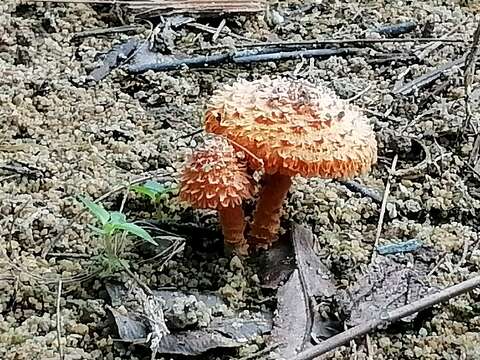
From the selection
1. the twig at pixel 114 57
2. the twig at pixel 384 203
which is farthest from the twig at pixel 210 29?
the twig at pixel 384 203

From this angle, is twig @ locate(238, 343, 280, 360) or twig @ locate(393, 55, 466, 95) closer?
twig @ locate(238, 343, 280, 360)

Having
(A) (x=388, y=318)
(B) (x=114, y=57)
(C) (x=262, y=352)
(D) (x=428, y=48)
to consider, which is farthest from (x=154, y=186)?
(D) (x=428, y=48)

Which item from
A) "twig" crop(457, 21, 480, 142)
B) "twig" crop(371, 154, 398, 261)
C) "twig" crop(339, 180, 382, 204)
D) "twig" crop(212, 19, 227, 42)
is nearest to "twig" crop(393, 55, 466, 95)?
"twig" crop(457, 21, 480, 142)

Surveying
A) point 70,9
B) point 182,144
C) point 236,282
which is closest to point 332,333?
point 236,282

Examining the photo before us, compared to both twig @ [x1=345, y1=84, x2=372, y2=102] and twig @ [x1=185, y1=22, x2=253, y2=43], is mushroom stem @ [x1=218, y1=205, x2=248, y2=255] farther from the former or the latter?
twig @ [x1=185, y1=22, x2=253, y2=43]

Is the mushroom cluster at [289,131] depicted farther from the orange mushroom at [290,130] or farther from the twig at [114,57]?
the twig at [114,57]

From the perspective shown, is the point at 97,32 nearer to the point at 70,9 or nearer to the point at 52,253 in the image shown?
the point at 70,9
